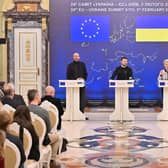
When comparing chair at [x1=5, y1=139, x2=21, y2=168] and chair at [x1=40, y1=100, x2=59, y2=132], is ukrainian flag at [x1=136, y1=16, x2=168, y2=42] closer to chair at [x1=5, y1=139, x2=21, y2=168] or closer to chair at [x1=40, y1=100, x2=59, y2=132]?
chair at [x1=40, y1=100, x2=59, y2=132]

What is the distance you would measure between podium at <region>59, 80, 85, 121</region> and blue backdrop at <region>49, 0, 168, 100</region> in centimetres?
234

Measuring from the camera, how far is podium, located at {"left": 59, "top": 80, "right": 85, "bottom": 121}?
11.3 m

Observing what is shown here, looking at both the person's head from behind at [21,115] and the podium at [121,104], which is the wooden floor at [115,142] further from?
the person's head from behind at [21,115]

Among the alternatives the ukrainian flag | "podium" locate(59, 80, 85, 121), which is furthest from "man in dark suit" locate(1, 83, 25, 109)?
the ukrainian flag

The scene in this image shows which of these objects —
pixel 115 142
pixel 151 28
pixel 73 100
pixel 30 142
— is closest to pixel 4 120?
pixel 30 142

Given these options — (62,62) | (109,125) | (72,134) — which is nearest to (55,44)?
(62,62)

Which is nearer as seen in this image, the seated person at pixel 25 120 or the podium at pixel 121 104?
the seated person at pixel 25 120

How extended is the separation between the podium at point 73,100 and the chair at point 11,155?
734 centimetres

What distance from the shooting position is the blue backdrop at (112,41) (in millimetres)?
13891

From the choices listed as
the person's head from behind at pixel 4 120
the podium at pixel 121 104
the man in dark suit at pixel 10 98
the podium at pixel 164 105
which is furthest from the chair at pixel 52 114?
the podium at pixel 164 105

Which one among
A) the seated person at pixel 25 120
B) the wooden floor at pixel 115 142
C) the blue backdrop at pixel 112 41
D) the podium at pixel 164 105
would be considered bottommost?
the wooden floor at pixel 115 142

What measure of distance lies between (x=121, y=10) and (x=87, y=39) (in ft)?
4.32

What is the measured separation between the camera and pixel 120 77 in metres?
11.8

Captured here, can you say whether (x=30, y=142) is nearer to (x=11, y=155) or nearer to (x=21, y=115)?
(x=21, y=115)
